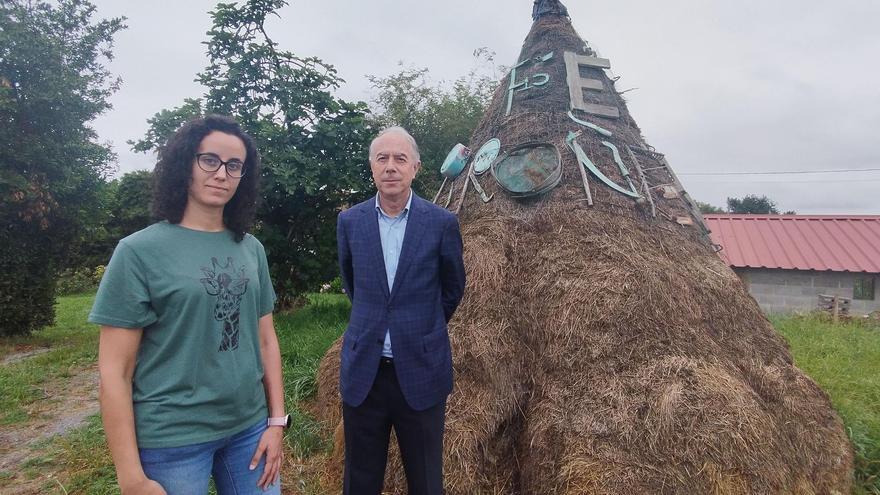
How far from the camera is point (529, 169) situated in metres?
3.57

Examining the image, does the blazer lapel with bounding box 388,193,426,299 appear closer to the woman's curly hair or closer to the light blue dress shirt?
the light blue dress shirt

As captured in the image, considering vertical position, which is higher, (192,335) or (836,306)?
(192,335)

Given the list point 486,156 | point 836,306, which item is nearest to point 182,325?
point 486,156

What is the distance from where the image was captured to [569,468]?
93.7 inches

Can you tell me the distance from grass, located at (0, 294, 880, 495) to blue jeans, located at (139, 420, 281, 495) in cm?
189

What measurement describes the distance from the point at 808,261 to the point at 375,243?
415 inches

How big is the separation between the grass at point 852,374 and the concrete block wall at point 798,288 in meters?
1.68

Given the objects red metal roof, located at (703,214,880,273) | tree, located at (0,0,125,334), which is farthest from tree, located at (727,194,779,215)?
tree, located at (0,0,125,334)

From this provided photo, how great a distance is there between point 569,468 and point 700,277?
1.66 meters

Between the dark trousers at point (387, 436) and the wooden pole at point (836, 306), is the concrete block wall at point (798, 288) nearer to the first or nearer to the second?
the wooden pole at point (836, 306)

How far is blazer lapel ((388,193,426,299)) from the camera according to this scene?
5.93ft

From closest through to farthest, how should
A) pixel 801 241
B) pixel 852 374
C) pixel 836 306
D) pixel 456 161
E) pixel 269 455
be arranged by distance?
pixel 269 455 → pixel 456 161 → pixel 852 374 → pixel 836 306 → pixel 801 241

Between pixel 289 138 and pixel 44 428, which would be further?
pixel 289 138

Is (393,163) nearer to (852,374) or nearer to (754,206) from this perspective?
(852,374)
